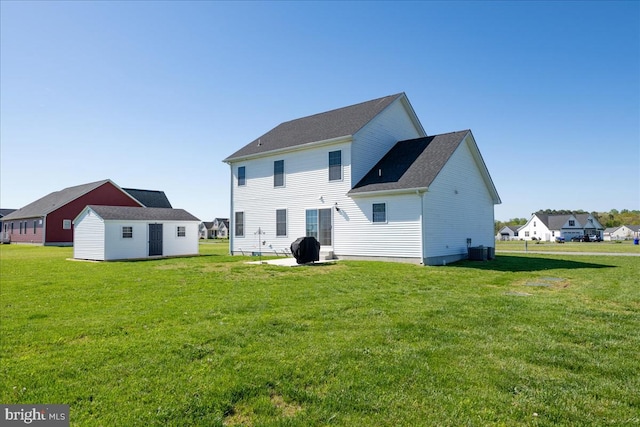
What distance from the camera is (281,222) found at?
70.1 ft

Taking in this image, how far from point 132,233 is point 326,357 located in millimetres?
21611

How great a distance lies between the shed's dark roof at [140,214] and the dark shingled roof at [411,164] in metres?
13.3

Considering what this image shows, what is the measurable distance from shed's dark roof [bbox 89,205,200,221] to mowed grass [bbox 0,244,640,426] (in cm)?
1389

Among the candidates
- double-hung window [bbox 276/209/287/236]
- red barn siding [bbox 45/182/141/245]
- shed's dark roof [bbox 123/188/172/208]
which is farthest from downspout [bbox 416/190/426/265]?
shed's dark roof [bbox 123/188/172/208]

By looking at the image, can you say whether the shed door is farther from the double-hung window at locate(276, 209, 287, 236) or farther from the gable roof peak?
the double-hung window at locate(276, 209, 287, 236)

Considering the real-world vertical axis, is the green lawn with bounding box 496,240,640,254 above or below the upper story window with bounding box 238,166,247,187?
below

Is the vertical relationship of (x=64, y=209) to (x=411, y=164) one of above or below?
below

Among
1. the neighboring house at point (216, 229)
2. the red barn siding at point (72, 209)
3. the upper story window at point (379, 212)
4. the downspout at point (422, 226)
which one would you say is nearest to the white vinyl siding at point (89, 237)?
the upper story window at point (379, 212)

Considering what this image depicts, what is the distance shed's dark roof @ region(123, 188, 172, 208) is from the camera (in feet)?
151

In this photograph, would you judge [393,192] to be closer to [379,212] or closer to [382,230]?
[379,212]

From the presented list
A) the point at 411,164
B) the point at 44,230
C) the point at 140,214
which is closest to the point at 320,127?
the point at 411,164

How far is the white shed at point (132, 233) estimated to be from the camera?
2198cm

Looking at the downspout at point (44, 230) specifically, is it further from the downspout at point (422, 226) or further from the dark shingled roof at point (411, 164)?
the downspout at point (422, 226)

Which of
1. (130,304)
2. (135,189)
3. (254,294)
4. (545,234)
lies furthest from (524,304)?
(545,234)
